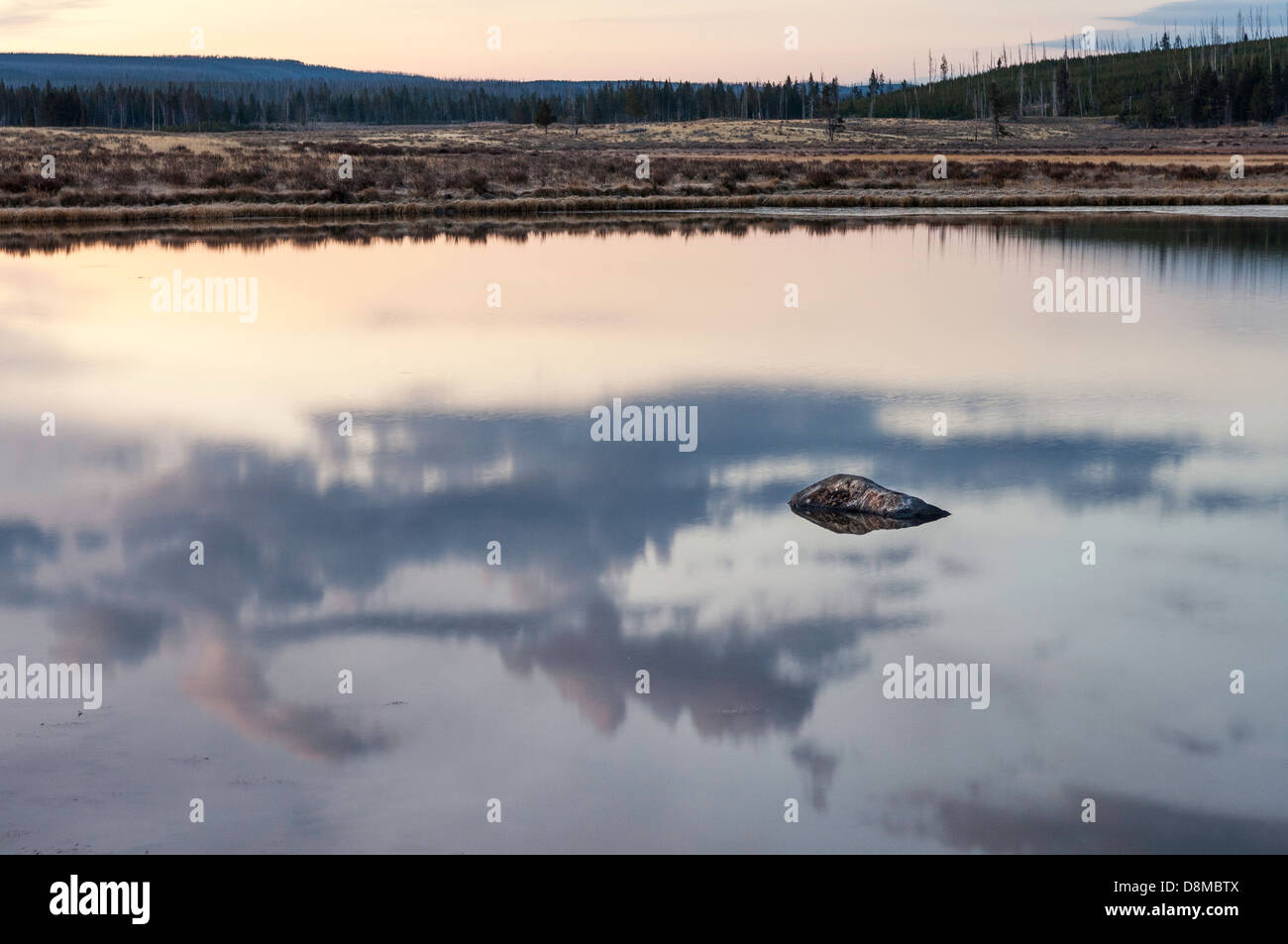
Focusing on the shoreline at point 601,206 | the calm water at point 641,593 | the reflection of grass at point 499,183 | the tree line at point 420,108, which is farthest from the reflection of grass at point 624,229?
the tree line at point 420,108

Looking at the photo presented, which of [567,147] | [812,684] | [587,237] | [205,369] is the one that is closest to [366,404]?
[205,369]

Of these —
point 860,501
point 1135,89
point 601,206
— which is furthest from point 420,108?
point 860,501

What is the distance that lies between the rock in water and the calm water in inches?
14.3

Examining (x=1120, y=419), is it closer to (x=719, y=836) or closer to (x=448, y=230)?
(x=719, y=836)

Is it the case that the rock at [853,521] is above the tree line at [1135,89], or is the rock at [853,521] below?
below

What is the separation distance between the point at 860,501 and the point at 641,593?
229cm

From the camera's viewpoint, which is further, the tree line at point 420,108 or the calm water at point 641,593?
the tree line at point 420,108

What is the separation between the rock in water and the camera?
9766mm

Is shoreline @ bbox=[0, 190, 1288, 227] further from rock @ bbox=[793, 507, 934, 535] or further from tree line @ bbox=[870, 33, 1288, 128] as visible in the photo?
tree line @ bbox=[870, 33, 1288, 128]

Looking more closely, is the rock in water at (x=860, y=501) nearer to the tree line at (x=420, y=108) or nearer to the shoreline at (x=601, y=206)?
the shoreline at (x=601, y=206)

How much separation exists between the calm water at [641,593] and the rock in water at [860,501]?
0.36 metres

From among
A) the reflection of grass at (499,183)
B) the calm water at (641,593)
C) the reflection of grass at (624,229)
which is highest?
the reflection of grass at (499,183)

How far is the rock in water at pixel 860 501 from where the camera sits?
9766 millimetres

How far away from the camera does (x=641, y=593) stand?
328 inches
